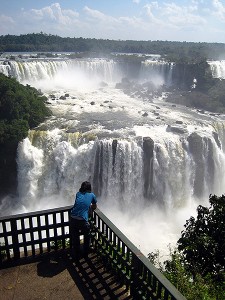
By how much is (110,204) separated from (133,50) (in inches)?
2784

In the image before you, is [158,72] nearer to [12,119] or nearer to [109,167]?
[12,119]

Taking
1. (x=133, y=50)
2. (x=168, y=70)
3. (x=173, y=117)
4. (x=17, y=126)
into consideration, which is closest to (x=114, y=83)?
(x=168, y=70)

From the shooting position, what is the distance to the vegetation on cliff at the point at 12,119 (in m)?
19.1

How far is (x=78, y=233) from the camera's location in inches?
211

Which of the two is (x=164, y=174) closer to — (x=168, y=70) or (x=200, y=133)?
(x=200, y=133)

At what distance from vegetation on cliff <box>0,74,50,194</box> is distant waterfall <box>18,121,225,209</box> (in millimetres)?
686

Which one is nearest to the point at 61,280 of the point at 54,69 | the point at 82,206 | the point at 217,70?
the point at 82,206

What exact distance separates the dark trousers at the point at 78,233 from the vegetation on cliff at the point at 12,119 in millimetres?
14366

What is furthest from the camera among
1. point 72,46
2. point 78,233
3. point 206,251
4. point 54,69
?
point 72,46

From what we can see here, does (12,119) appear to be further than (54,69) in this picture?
No

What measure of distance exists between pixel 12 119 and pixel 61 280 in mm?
17458

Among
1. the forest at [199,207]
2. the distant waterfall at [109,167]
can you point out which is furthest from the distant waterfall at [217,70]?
the distant waterfall at [109,167]

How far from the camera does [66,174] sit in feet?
61.2

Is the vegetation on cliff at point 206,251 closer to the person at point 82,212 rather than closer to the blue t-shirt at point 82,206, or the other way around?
the person at point 82,212
